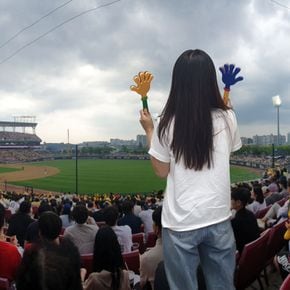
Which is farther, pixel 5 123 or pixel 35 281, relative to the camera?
pixel 5 123

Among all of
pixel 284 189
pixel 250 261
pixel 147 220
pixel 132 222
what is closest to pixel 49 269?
pixel 250 261

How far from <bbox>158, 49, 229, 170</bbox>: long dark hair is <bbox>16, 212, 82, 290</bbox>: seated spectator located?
0.85 meters

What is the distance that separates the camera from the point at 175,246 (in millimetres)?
2297

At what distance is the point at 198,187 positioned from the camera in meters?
2.31

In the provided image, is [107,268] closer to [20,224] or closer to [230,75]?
[230,75]

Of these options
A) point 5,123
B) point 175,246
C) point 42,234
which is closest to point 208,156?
point 175,246

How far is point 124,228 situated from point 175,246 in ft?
11.7

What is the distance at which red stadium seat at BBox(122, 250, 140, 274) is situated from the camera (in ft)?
16.0

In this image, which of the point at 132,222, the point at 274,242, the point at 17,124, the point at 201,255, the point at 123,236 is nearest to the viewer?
the point at 201,255

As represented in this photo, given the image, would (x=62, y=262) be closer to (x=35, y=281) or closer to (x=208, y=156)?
(x=35, y=281)

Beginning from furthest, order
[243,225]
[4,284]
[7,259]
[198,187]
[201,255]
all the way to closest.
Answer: [243,225]
[7,259]
[4,284]
[201,255]
[198,187]

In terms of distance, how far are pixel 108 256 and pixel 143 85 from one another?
5.95 feet

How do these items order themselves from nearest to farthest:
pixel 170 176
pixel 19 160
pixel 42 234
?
pixel 170 176 → pixel 42 234 → pixel 19 160

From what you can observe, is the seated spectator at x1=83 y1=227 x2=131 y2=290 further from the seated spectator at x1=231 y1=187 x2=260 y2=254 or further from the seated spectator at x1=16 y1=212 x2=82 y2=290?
the seated spectator at x1=231 y1=187 x2=260 y2=254
